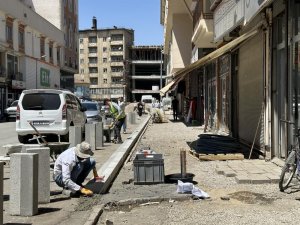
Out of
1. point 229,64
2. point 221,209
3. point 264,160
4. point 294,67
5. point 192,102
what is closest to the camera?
point 221,209

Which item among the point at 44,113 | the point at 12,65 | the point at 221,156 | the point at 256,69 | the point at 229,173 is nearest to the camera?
the point at 229,173

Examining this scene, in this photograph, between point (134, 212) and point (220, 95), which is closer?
point (134, 212)

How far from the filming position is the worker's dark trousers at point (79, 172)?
27.2ft

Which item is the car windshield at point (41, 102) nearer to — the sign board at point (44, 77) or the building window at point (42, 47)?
the sign board at point (44, 77)

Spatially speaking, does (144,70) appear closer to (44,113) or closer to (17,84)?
(17,84)

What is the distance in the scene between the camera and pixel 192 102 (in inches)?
1278

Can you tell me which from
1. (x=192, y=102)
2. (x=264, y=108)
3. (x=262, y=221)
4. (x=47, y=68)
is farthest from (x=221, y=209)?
(x=47, y=68)

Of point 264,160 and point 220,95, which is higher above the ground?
point 220,95

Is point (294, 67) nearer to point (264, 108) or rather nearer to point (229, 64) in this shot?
point (264, 108)

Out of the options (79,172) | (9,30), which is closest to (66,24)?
(9,30)

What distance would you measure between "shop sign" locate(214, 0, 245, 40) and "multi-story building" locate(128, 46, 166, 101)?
11661 cm

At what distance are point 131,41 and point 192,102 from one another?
10945 cm

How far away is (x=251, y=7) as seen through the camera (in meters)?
11.4

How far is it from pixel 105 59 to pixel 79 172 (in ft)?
423
